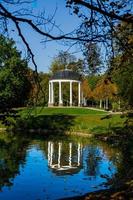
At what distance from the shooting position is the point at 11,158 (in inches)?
951

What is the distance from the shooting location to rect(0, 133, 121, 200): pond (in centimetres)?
1622

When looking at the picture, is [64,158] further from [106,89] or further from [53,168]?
[106,89]

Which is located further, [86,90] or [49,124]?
[86,90]

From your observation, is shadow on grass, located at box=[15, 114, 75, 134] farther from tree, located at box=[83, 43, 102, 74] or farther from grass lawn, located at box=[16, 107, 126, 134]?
tree, located at box=[83, 43, 102, 74]

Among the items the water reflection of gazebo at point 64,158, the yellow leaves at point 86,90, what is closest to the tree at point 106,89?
the yellow leaves at point 86,90

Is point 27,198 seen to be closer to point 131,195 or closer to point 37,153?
point 131,195

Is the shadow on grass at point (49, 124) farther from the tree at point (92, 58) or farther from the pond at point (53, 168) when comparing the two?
the tree at point (92, 58)

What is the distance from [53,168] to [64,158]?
12.9ft

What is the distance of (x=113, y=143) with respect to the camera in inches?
1302

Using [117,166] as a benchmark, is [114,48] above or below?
above

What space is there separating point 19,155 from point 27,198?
1082cm

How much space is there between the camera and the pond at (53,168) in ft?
53.2

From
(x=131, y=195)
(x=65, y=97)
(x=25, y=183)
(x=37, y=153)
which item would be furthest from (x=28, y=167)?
(x=65, y=97)

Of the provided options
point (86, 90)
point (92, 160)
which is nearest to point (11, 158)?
point (92, 160)
